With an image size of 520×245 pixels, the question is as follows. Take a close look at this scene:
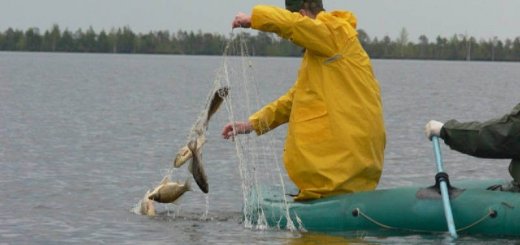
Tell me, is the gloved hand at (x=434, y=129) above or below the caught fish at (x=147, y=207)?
above

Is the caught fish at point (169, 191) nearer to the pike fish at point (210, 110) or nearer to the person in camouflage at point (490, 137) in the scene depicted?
the pike fish at point (210, 110)

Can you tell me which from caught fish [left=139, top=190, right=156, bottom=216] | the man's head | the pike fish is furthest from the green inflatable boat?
caught fish [left=139, top=190, right=156, bottom=216]

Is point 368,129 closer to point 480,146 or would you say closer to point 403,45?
point 480,146

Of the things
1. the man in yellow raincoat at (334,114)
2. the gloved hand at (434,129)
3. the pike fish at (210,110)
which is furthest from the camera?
the pike fish at (210,110)

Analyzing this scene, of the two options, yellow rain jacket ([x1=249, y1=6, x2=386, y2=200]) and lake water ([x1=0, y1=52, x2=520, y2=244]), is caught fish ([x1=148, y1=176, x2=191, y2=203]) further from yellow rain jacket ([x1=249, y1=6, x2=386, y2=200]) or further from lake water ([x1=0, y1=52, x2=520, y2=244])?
yellow rain jacket ([x1=249, y1=6, x2=386, y2=200])

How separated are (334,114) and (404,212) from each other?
1055 millimetres

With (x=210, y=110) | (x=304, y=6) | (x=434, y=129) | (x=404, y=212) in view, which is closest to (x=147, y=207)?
→ (x=210, y=110)

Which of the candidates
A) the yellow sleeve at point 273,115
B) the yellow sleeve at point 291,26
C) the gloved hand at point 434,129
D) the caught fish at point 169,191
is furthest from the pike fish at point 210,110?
the gloved hand at point 434,129

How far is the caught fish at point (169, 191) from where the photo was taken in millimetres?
15742

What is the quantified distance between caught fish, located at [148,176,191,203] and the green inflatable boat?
1.32m

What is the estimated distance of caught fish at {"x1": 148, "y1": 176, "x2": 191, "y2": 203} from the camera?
51.6 feet

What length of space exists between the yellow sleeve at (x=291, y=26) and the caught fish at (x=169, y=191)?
2574 mm

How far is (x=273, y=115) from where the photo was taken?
49.0 ft

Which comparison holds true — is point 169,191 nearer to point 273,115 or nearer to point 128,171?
point 273,115
